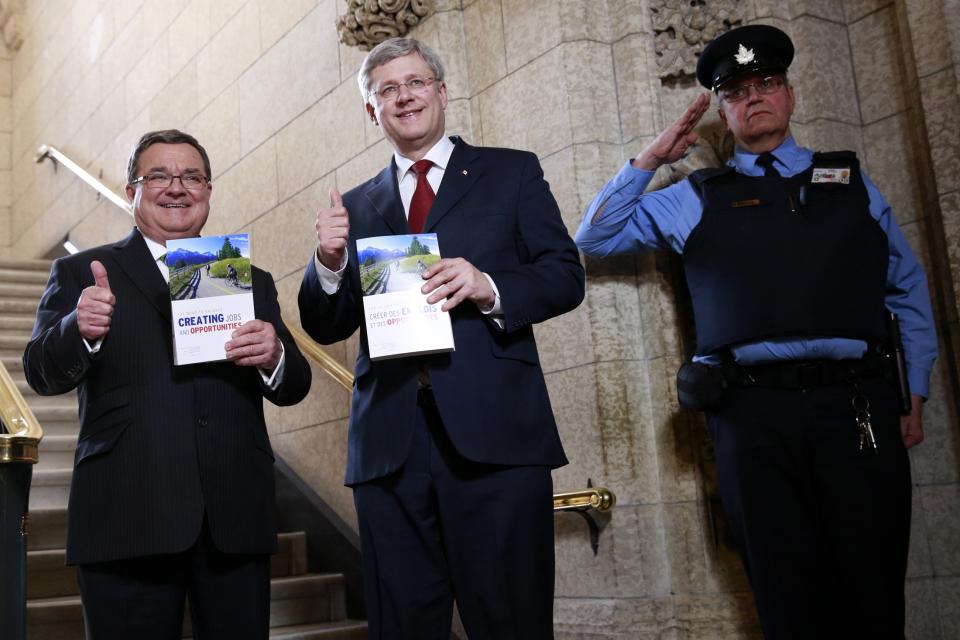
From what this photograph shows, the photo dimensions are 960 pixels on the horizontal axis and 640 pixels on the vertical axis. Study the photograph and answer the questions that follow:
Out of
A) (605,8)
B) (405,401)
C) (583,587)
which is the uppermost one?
(605,8)

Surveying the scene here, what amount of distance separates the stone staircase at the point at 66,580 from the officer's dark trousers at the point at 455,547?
5.90ft

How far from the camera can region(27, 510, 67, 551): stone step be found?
3.88 meters

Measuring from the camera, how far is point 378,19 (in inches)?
161

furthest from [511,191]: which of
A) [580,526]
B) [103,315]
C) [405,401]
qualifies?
[580,526]

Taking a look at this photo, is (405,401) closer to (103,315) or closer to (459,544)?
(459,544)

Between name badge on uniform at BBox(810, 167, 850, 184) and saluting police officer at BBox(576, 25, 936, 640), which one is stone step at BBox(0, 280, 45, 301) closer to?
saluting police officer at BBox(576, 25, 936, 640)

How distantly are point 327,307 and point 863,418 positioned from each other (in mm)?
1371

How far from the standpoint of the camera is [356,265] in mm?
2197

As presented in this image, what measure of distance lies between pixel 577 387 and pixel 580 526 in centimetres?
44

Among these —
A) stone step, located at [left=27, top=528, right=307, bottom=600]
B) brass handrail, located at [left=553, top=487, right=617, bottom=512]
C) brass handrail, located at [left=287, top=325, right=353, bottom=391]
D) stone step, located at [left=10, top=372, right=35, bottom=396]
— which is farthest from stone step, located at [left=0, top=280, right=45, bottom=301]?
brass handrail, located at [left=553, top=487, right=617, bottom=512]

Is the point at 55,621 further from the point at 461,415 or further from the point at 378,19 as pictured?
the point at 378,19

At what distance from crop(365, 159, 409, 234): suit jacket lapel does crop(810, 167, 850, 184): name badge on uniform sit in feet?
3.98

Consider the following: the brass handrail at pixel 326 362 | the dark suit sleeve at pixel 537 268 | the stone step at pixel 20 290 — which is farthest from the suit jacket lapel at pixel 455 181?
the stone step at pixel 20 290

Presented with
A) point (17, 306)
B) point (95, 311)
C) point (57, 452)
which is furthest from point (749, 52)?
point (17, 306)
